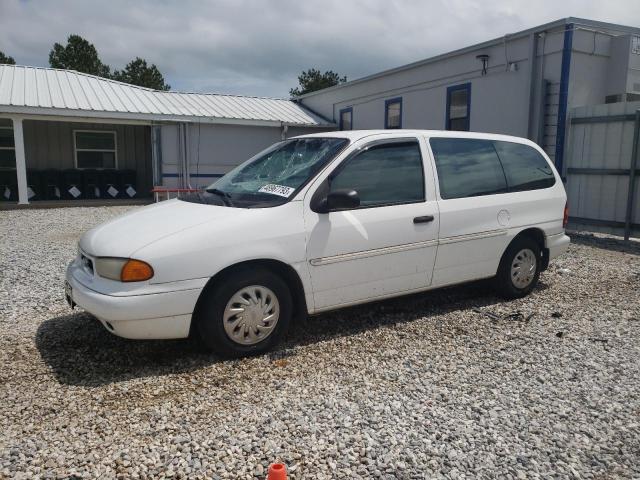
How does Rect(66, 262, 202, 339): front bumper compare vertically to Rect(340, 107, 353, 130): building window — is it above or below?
below

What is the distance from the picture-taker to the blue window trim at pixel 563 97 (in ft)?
35.4

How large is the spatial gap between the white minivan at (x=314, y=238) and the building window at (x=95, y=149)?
16053 mm

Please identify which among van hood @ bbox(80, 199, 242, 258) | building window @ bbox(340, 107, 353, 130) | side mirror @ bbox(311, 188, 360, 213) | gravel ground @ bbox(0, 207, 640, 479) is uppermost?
building window @ bbox(340, 107, 353, 130)

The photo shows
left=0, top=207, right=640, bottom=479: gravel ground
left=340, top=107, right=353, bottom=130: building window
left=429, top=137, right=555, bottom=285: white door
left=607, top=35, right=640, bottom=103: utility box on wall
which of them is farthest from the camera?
left=340, top=107, right=353, bottom=130: building window

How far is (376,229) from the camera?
14.6ft

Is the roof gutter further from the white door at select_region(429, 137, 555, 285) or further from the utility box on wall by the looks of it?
the white door at select_region(429, 137, 555, 285)

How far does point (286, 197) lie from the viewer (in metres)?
4.20

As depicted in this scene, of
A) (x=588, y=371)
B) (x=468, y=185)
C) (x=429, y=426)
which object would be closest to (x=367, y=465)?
(x=429, y=426)

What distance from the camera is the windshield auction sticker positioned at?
4.24 meters

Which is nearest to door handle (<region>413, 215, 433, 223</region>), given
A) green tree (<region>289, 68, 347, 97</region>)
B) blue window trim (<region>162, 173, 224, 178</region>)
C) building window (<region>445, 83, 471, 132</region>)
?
building window (<region>445, 83, 471, 132</region>)

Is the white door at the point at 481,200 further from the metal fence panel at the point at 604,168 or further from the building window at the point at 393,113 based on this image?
the building window at the point at 393,113

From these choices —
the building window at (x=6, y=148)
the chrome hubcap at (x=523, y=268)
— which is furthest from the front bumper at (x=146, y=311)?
the building window at (x=6, y=148)

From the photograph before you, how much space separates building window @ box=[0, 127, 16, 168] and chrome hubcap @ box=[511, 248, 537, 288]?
17.6 metres

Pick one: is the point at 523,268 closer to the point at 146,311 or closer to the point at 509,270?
the point at 509,270
